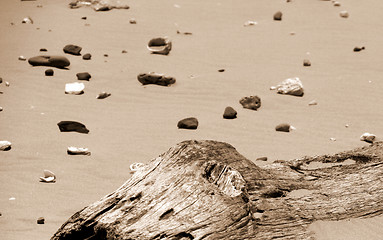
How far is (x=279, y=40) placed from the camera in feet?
27.4

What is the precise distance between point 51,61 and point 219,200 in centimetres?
460

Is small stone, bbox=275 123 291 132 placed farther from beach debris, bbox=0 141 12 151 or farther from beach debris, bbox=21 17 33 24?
beach debris, bbox=21 17 33 24

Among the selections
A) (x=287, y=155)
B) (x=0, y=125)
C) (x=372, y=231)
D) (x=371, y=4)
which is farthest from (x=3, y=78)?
(x=371, y=4)

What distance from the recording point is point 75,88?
250 inches

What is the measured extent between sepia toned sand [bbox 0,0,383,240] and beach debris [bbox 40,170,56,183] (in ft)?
0.13

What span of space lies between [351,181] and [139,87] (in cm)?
340

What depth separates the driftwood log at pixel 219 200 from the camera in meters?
2.88

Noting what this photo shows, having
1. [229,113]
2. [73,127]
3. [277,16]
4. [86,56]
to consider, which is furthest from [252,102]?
[277,16]

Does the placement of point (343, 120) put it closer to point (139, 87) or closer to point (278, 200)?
point (139, 87)

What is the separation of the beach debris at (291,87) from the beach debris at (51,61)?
2.37 metres

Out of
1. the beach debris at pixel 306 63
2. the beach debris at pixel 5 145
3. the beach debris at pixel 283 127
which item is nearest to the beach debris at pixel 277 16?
the beach debris at pixel 306 63

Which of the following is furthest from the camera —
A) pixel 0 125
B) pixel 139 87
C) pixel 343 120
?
pixel 139 87

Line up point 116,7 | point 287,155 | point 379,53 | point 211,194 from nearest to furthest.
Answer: point 211,194
point 287,155
point 379,53
point 116,7

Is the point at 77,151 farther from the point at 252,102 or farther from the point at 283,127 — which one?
the point at 252,102
